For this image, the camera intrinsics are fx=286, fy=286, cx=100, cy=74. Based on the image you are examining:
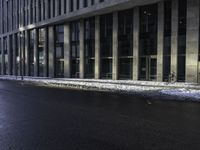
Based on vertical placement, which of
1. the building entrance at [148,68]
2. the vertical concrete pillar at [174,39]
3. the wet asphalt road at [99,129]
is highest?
the vertical concrete pillar at [174,39]

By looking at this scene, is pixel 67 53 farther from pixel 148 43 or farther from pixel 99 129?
pixel 99 129

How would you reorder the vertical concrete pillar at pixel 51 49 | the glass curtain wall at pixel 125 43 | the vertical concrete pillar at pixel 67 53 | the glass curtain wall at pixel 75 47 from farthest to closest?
the vertical concrete pillar at pixel 51 49 → the vertical concrete pillar at pixel 67 53 → the glass curtain wall at pixel 75 47 → the glass curtain wall at pixel 125 43

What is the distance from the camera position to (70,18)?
3728 cm

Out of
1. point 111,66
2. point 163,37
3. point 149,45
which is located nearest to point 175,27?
point 163,37

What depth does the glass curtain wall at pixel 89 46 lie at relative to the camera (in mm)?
36281

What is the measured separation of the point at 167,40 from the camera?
91.7 feet

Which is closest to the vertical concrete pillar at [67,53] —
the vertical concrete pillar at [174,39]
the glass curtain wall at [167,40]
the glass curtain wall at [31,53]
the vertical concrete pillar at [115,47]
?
the vertical concrete pillar at [115,47]

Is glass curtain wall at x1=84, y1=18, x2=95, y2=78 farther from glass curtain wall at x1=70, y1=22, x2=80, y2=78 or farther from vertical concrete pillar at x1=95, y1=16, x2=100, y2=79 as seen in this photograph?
glass curtain wall at x1=70, y1=22, x2=80, y2=78

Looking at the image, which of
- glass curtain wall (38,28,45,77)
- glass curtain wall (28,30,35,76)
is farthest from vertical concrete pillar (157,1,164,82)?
glass curtain wall (28,30,35,76)

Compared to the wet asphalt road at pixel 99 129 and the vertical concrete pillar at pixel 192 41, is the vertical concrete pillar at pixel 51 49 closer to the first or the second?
the vertical concrete pillar at pixel 192 41

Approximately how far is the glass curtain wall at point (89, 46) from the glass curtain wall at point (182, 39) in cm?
1246

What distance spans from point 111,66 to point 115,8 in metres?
6.77

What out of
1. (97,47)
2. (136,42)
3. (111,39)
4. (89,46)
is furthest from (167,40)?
(89,46)

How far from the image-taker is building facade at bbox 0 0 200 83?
Answer: 87.9 feet
